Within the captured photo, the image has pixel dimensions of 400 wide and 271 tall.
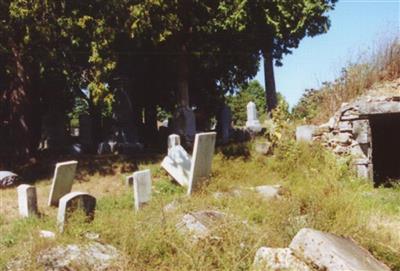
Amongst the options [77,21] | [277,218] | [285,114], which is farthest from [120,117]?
[277,218]

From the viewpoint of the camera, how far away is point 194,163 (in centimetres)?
1099

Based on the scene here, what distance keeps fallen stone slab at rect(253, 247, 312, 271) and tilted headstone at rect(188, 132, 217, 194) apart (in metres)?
5.22

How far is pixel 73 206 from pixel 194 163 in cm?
345

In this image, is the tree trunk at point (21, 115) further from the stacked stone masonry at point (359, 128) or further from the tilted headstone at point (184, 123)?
the stacked stone masonry at point (359, 128)

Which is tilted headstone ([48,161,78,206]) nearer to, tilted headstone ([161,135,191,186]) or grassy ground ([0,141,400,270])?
grassy ground ([0,141,400,270])

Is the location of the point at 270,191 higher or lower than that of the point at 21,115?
lower

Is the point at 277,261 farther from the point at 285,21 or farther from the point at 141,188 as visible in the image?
the point at 285,21

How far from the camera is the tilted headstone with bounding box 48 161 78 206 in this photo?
34.7ft

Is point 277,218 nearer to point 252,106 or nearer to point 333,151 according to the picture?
point 333,151

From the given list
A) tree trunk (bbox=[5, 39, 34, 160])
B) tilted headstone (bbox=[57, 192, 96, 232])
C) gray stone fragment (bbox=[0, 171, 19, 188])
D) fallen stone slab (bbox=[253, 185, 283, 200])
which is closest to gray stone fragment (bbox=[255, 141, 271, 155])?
fallen stone slab (bbox=[253, 185, 283, 200])

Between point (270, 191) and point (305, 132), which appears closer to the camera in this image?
point (270, 191)

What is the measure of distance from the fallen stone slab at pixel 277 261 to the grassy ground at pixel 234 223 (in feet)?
0.71

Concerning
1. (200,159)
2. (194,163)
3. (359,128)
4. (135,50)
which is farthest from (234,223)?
(135,50)

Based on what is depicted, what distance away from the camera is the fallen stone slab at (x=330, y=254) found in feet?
18.0
